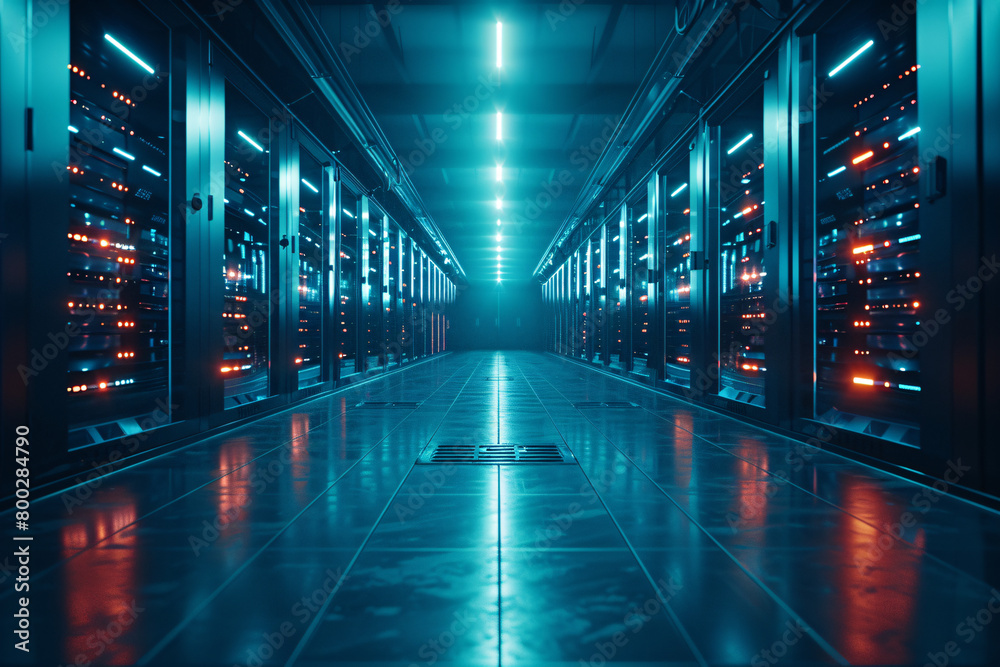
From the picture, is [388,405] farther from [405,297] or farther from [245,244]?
[405,297]

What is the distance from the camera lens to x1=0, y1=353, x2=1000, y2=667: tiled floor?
4.64ft

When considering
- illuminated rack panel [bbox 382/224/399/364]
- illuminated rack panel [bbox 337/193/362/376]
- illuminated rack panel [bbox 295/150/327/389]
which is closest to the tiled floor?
illuminated rack panel [bbox 295/150/327/389]

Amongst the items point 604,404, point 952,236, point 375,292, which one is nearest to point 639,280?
point 604,404

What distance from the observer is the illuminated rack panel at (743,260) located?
626 cm

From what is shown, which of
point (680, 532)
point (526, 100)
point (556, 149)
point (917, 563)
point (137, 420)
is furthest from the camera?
point (556, 149)

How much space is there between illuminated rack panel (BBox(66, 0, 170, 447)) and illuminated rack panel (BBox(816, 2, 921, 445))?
518 centimetres

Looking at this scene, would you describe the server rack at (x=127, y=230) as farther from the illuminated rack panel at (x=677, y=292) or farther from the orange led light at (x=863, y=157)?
the illuminated rack panel at (x=677, y=292)

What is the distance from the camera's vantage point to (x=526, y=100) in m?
7.46

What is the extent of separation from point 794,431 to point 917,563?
8.71ft

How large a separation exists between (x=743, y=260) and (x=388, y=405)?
4621 mm

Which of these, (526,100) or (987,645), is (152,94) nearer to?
(526,100)

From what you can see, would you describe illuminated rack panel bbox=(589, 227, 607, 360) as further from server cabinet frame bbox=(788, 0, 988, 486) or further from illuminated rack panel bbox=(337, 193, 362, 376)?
server cabinet frame bbox=(788, 0, 988, 486)

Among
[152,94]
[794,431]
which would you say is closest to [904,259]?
[794,431]

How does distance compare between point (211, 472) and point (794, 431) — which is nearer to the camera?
point (211, 472)
